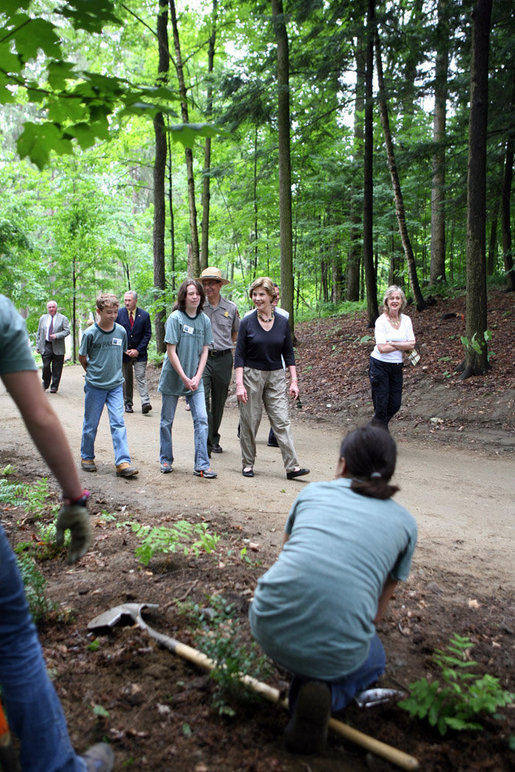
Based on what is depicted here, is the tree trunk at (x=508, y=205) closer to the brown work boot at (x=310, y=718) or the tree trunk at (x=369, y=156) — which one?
the tree trunk at (x=369, y=156)

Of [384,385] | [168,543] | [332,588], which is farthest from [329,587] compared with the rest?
[384,385]

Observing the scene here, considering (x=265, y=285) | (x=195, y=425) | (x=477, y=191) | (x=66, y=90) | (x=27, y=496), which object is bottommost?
(x=27, y=496)

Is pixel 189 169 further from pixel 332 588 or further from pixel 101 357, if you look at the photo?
pixel 332 588

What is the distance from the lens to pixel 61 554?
4.50 m

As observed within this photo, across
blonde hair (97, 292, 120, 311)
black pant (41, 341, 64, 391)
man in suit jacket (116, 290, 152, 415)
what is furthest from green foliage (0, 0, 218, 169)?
black pant (41, 341, 64, 391)

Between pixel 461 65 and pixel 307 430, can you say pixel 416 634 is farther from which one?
pixel 461 65

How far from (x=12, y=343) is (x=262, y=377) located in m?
5.26

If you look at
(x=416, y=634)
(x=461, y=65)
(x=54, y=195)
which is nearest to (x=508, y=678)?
(x=416, y=634)

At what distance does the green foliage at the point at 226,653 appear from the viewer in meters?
2.64

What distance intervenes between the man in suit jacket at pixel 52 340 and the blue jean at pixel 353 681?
13.7m

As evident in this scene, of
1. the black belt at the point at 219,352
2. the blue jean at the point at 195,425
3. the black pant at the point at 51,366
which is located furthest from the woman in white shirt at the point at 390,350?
the black pant at the point at 51,366

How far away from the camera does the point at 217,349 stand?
27.8 feet

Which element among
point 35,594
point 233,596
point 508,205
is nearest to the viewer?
point 35,594

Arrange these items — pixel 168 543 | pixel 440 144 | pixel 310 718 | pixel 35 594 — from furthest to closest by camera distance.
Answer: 1. pixel 440 144
2. pixel 168 543
3. pixel 35 594
4. pixel 310 718
